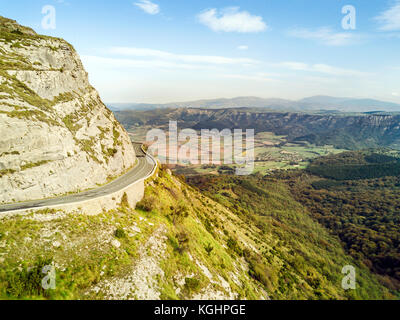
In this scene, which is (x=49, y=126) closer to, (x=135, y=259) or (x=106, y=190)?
(x=106, y=190)

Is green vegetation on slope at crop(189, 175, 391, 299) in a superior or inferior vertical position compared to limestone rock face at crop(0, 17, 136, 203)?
inferior

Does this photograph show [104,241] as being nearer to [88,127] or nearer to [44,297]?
[44,297]

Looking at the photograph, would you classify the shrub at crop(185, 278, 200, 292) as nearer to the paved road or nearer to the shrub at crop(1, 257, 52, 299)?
the shrub at crop(1, 257, 52, 299)

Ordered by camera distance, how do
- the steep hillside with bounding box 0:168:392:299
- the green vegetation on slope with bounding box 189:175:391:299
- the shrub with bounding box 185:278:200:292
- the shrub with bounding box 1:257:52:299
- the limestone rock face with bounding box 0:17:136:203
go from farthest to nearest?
1. the green vegetation on slope with bounding box 189:175:391:299
2. the limestone rock face with bounding box 0:17:136:203
3. the shrub with bounding box 185:278:200:292
4. the steep hillside with bounding box 0:168:392:299
5. the shrub with bounding box 1:257:52:299

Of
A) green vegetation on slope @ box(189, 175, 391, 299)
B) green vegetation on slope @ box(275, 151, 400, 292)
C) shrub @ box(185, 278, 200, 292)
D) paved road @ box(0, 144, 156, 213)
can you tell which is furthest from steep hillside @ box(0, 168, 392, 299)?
green vegetation on slope @ box(275, 151, 400, 292)

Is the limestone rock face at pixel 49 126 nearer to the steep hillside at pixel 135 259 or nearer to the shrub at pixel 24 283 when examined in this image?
A: the steep hillside at pixel 135 259

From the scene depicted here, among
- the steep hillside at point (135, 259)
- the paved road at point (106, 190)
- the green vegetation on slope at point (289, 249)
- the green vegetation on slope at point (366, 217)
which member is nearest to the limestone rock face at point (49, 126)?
the paved road at point (106, 190)

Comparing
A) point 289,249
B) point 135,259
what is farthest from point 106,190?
point 289,249
